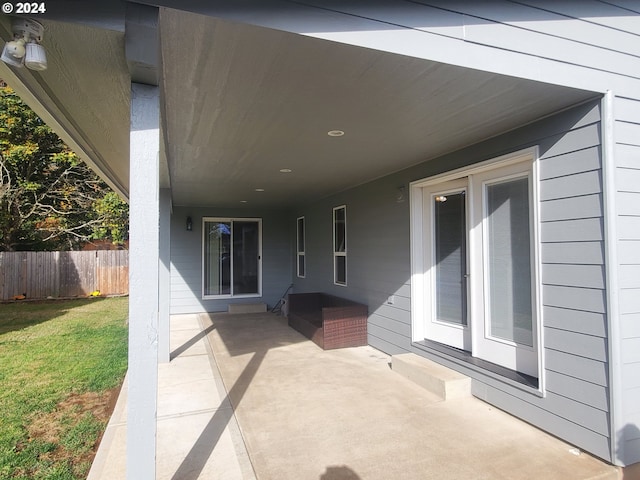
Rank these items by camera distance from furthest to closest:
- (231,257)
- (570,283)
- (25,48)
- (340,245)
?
(231,257)
(340,245)
(570,283)
(25,48)

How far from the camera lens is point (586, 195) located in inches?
107

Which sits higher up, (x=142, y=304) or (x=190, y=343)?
(x=142, y=304)

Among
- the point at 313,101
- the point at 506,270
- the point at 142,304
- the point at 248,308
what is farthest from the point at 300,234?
the point at 142,304

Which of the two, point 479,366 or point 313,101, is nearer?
point 313,101

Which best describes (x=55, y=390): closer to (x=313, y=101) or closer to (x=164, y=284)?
(x=164, y=284)

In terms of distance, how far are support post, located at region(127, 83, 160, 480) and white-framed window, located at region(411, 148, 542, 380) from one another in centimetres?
270

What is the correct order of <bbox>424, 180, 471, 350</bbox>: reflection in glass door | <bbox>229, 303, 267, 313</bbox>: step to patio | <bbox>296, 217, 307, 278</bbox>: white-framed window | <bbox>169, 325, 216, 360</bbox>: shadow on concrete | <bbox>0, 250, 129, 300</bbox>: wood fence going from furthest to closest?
<bbox>0, 250, 129, 300</bbox>: wood fence < <bbox>296, 217, 307, 278</bbox>: white-framed window < <bbox>229, 303, 267, 313</bbox>: step to patio < <bbox>169, 325, 216, 360</bbox>: shadow on concrete < <bbox>424, 180, 471, 350</bbox>: reflection in glass door

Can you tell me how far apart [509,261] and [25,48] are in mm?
3571

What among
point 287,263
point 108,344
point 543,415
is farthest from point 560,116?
point 287,263

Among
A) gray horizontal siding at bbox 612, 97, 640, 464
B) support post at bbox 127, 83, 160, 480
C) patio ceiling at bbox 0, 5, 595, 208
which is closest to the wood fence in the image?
patio ceiling at bbox 0, 5, 595, 208

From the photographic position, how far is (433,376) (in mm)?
3795

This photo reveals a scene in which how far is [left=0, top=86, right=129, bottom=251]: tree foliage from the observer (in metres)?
12.2

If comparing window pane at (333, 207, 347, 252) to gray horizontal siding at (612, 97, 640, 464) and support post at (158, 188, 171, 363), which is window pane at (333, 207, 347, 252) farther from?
gray horizontal siding at (612, 97, 640, 464)

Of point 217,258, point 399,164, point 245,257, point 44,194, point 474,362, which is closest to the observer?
point 474,362
